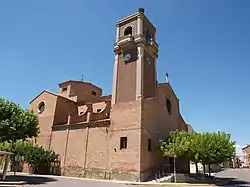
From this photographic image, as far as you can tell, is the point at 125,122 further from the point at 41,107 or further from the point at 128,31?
the point at 41,107

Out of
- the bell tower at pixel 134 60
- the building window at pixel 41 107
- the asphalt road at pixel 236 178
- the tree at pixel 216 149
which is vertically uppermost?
the bell tower at pixel 134 60

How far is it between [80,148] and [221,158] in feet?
46.2

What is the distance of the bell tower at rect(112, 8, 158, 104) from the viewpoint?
25.5m

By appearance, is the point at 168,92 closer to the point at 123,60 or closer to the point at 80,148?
the point at 123,60

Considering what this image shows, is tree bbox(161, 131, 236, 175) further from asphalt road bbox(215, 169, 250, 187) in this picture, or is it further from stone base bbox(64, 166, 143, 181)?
stone base bbox(64, 166, 143, 181)

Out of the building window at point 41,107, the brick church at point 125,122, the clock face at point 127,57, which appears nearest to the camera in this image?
the brick church at point 125,122

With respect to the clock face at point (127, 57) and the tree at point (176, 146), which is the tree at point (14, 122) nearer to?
the clock face at point (127, 57)

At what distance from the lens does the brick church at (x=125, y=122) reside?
23183 mm

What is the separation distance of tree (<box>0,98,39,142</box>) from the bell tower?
869cm

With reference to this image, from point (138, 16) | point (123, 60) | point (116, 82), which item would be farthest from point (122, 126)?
point (138, 16)

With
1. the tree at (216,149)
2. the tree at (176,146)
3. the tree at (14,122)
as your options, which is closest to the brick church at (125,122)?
the tree at (176,146)

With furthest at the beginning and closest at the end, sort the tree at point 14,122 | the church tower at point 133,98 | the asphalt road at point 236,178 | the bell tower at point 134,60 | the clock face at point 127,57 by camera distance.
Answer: the clock face at point 127,57
the bell tower at point 134,60
the church tower at point 133,98
the asphalt road at point 236,178
the tree at point 14,122

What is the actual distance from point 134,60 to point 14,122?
43.4ft

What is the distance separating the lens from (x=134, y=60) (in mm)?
26562
